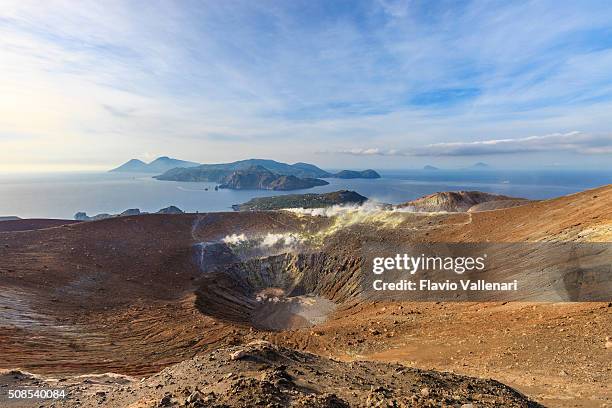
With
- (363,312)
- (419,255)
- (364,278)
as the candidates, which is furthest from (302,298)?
(419,255)

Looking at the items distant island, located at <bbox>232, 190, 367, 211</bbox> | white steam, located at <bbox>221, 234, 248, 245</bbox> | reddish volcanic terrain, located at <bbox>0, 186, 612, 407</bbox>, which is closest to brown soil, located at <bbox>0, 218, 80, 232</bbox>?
reddish volcanic terrain, located at <bbox>0, 186, 612, 407</bbox>

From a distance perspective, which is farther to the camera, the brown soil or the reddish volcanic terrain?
the brown soil

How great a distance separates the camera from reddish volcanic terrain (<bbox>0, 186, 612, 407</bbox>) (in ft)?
35.2

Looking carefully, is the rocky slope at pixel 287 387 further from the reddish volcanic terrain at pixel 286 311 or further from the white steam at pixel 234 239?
the white steam at pixel 234 239

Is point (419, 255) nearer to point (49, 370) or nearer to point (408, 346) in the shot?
point (408, 346)

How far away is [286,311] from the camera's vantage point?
30.9m

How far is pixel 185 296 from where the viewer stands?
29.7 m

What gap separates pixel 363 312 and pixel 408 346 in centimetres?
874

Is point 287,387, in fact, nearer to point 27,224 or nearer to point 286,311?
point 286,311

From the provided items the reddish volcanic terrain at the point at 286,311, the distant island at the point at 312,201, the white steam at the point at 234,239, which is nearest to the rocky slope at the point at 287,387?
the reddish volcanic terrain at the point at 286,311

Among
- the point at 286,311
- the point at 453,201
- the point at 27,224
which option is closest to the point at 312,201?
the point at 453,201

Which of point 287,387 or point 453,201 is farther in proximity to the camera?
point 453,201

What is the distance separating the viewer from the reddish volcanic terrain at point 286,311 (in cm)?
1074

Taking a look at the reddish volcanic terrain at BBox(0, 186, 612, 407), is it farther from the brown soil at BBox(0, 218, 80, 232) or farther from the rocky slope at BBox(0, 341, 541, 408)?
the brown soil at BBox(0, 218, 80, 232)
